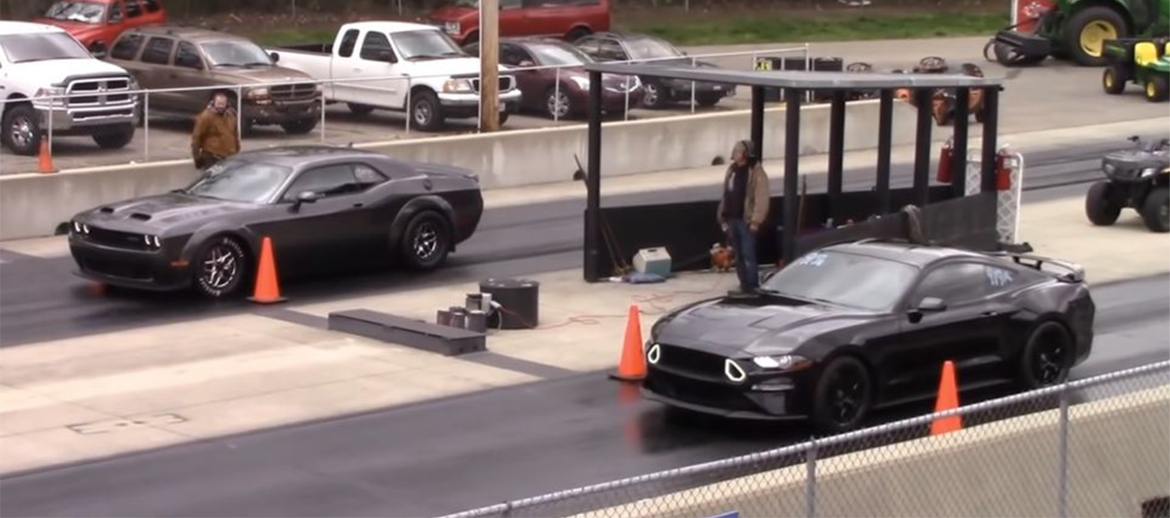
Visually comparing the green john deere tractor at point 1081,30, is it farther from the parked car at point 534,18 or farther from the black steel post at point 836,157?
the black steel post at point 836,157

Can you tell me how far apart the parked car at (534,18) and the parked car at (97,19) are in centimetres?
735

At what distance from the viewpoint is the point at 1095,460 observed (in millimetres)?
11703

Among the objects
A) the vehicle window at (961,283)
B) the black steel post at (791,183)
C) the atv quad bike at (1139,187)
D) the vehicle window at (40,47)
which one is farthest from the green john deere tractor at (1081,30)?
the vehicle window at (961,283)

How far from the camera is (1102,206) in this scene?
2653 centimetres

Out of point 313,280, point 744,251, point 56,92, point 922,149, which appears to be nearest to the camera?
point 744,251

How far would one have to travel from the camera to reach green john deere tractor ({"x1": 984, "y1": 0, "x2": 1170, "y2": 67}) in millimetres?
47156

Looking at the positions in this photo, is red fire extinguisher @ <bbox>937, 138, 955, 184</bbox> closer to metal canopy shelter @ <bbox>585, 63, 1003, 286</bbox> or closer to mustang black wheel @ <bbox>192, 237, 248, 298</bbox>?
metal canopy shelter @ <bbox>585, 63, 1003, 286</bbox>

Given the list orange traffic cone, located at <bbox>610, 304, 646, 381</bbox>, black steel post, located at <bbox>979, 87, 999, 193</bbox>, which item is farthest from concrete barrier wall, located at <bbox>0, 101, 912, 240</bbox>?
orange traffic cone, located at <bbox>610, 304, 646, 381</bbox>

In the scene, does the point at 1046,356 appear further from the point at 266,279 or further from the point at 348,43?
the point at 348,43

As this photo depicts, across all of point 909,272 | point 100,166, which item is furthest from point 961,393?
point 100,166

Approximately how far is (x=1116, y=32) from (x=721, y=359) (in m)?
35.3

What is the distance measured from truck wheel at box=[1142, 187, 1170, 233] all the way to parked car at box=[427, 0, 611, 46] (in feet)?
70.9

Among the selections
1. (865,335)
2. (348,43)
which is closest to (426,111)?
(348,43)

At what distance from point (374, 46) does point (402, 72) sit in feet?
3.55
